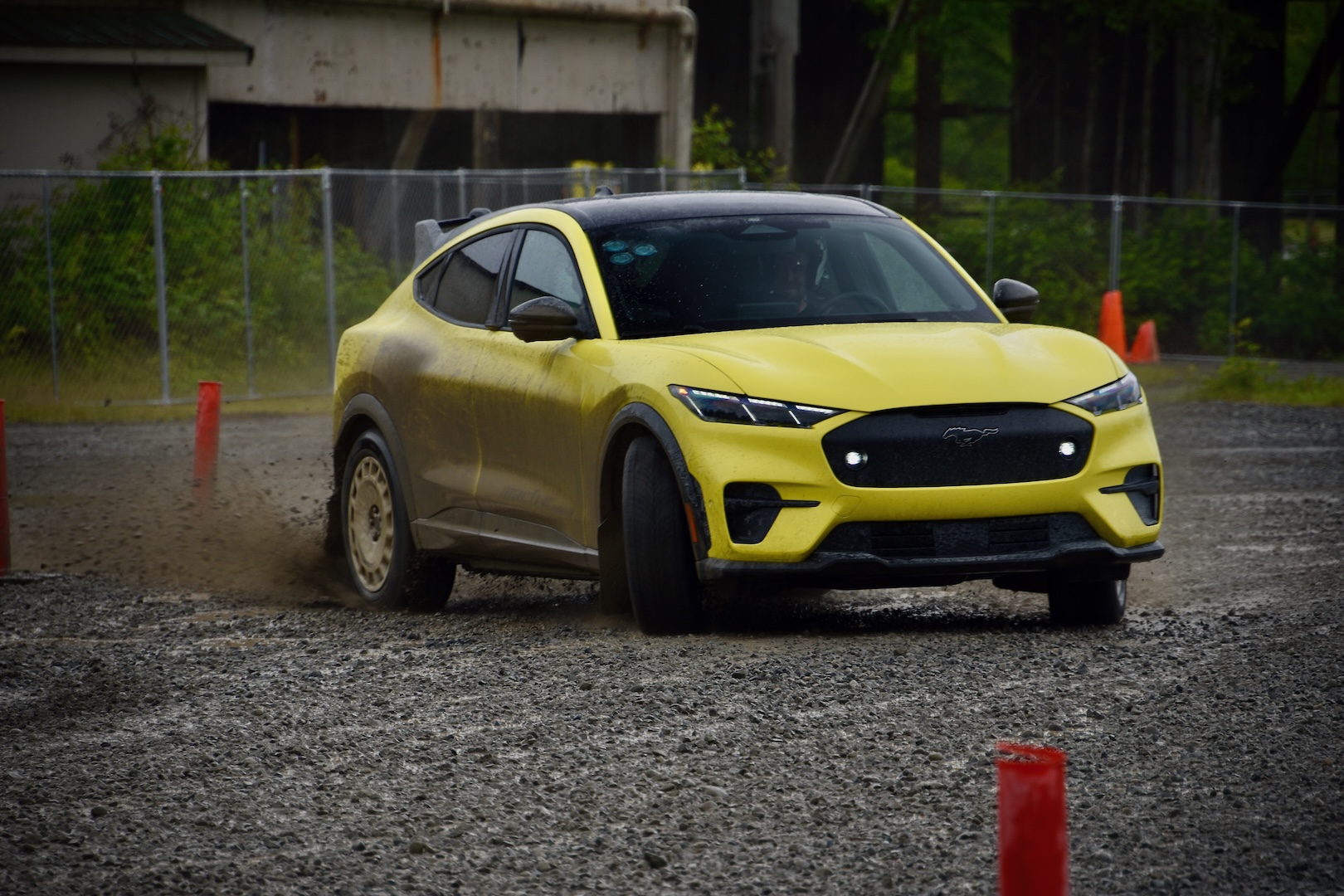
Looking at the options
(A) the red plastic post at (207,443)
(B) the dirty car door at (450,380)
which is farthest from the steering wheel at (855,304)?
(A) the red plastic post at (207,443)

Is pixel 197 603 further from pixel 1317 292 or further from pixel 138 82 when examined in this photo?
pixel 1317 292

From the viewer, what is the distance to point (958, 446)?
23.1 feet

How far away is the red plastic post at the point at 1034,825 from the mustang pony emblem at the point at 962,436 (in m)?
3.60

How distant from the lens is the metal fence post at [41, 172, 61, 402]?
19.9 metres

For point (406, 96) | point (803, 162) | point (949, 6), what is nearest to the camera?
point (406, 96)

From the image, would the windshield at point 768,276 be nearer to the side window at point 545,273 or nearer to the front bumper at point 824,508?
the side window at point 545,273

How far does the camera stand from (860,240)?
28.1ft

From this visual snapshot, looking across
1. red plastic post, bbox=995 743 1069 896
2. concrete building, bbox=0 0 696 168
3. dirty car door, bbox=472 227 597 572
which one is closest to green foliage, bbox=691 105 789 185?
concrete building, bbox=0 0 696 168

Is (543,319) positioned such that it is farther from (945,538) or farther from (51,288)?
(51,288)

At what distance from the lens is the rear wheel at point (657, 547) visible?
7.19 metres

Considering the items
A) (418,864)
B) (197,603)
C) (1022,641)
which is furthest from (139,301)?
(418,864)

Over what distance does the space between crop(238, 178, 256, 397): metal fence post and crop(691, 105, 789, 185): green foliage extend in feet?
31.1

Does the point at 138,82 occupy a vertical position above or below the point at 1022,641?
above

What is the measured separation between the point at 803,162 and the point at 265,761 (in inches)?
1246
